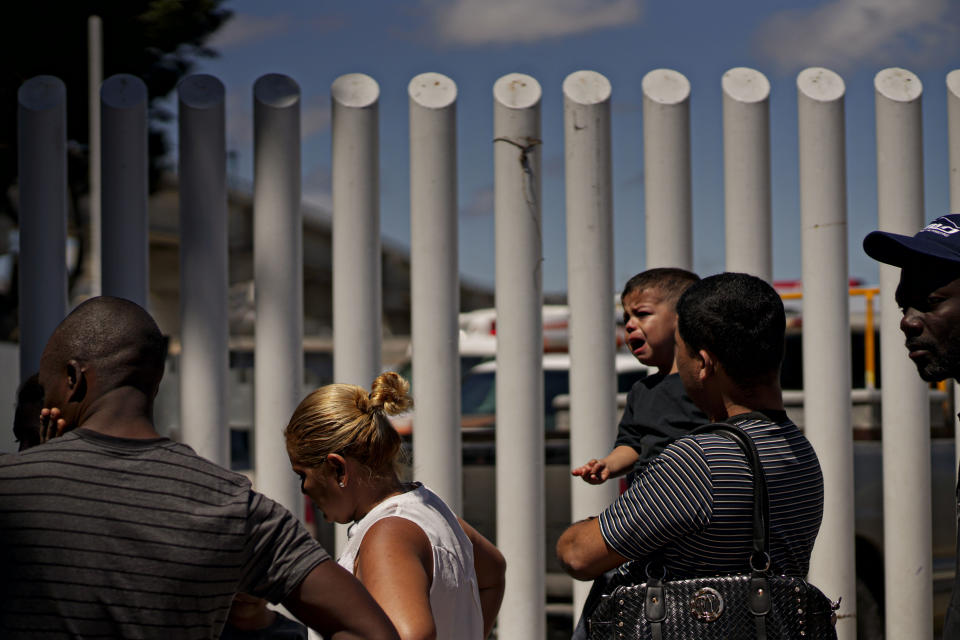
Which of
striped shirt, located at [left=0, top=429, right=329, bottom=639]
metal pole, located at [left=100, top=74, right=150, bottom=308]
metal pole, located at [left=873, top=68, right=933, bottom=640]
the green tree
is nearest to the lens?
striped shirt, located at [left=0, top=429, right=329, bottom=639]

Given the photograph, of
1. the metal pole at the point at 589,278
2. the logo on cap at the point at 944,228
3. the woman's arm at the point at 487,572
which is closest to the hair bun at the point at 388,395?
the woman's arm at the point at 487,572

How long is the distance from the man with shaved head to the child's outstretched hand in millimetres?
1210

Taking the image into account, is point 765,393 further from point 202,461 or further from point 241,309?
point 241,309

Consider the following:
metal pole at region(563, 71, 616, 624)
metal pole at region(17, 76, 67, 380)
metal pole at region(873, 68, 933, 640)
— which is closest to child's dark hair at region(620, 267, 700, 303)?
metal pole at region(563, 71, 616, 624)

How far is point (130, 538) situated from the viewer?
5.40ft

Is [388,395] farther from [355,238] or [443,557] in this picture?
[355,238]

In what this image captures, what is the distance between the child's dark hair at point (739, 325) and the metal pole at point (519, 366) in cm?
144

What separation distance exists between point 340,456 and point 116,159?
1.80m

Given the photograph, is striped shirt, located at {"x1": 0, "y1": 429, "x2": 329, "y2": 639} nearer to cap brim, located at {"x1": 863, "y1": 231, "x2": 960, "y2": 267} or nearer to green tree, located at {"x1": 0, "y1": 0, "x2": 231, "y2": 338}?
cap brim, located at {"x1": 863, "y1": 231, "x2": 960, "y2": 267}

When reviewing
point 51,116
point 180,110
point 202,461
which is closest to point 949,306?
point 202,461

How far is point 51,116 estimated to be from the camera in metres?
3.56

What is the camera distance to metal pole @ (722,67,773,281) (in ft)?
12.1

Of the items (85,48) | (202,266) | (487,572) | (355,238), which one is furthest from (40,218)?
(85,48)

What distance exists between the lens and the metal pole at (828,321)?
12.1 ft
